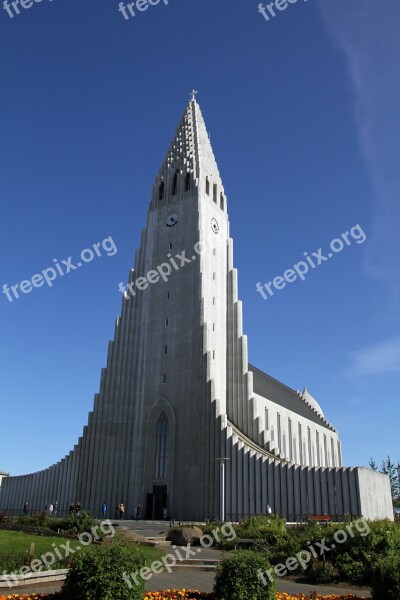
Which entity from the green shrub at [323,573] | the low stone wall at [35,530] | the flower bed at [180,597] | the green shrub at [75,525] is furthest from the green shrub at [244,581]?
the low stone wall at [35,530]

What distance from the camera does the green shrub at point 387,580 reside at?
430 inches

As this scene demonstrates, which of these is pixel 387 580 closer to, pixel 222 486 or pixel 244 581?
pixel 244 581

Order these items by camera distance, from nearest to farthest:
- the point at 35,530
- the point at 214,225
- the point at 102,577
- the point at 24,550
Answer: the point at 102,577, the point at 24,550, the point at 35,530, the point at 214,225

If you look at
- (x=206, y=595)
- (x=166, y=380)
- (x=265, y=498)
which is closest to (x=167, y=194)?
(x=166, y=380)

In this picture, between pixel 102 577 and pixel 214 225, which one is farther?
pixel 214 225

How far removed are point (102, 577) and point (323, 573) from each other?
28.9ft

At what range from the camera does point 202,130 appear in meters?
62.8

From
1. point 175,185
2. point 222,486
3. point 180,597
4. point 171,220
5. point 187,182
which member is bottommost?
point 180,597

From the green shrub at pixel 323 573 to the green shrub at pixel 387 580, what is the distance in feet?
15.6

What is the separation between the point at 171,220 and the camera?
182ft

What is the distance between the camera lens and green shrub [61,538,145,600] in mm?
9617

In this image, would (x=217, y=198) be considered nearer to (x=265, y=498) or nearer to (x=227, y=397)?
(x=227, y=397)

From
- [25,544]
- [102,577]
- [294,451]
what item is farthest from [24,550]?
[294,451]

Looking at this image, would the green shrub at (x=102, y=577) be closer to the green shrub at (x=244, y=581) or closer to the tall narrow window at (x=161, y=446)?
the green shrub at (x=244, y=581)
